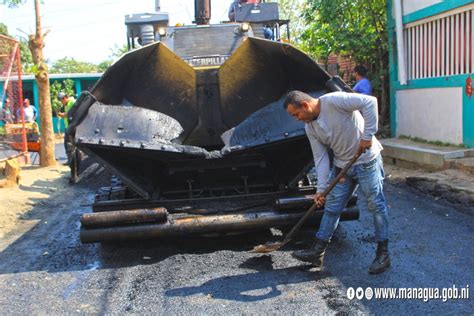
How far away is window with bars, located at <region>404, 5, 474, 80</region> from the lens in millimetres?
8195

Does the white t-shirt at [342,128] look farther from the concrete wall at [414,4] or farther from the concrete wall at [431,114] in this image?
the concrete wall at [414,4]

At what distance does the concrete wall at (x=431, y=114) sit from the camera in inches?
335

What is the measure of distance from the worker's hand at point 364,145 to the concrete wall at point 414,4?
604 centimetres

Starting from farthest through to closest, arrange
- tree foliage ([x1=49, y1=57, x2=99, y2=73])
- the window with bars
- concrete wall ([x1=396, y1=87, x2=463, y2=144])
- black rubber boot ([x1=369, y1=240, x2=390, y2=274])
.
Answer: tree foliage ([x1=49, y1=57, x2=99, y2=73]) < concrete wall ([x1=396, y1=87, x2=463, y2=144]) < the window with bars < black rubber boot ([x1=369, y1=240, x2=390, y2=274])

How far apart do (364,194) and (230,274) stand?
127cm

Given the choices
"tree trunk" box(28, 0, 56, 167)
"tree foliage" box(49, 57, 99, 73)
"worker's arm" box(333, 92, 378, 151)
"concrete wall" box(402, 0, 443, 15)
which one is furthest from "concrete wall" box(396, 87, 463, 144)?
"tree foliage" box(49, 57, 99, 73)

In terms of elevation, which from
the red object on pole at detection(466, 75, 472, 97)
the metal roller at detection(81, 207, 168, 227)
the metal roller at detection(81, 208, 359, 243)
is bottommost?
the metal roller at detection(81, 208, 359, 243)

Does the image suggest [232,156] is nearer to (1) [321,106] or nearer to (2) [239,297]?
(1) [321,106]

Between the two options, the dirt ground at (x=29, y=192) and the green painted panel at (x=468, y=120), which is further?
the green painted panel at (x=468, y=120)

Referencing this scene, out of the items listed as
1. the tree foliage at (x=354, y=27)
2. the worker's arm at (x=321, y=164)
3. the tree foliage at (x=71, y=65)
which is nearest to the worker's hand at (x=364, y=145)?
the worker's arm at (x=321, y=164)

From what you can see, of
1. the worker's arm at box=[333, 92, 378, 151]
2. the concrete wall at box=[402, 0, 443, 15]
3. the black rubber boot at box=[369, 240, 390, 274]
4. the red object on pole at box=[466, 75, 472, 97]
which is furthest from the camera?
the concrete wall at box=[402, 0, 443, 15]

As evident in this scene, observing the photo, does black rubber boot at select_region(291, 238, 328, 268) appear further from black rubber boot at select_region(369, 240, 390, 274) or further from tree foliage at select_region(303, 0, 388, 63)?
tree foliage at select_region(303, 0, 388, 63)

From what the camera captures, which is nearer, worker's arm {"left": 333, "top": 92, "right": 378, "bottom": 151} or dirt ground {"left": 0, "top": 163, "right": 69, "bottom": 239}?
worker's arm {"left": 333, "top": 92, "right": 378, "bottom": 151}

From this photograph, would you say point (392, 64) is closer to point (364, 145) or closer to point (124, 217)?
point (364, 145)
